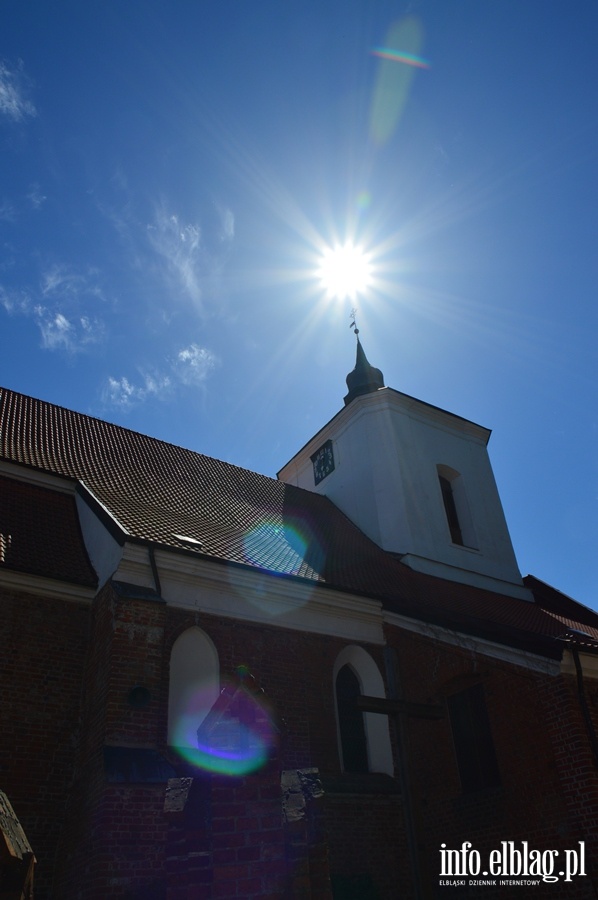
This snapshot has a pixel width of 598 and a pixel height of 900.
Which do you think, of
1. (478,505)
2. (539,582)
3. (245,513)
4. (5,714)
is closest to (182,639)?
(5,714)

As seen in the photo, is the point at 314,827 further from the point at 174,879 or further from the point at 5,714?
the point at 5,714

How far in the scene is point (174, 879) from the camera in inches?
112

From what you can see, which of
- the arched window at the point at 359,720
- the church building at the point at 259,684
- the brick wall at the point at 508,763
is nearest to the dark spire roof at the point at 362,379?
A: the church building at the point at 259,684

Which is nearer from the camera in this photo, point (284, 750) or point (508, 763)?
point (284, 750)

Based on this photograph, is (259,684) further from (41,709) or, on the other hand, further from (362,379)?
(362,379)

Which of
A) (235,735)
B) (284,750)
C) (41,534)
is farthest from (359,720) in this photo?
(235,735)

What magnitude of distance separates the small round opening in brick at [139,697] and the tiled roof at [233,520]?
1.80m

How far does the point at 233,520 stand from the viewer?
11.4 metres

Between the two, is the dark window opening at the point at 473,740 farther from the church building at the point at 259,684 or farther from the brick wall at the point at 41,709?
the brick wall at the point at 41,709

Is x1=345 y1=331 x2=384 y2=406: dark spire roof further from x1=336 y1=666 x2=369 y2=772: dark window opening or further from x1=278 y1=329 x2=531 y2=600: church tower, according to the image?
x1=336 y1=666 x2=369 y2=772: dark window opening

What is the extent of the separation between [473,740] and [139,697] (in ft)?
16.8

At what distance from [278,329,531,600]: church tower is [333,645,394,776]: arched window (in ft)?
12.3

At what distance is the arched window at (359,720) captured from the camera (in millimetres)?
9344

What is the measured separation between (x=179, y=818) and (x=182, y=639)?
556 centimetres
